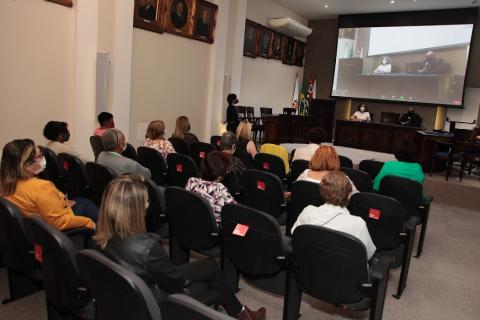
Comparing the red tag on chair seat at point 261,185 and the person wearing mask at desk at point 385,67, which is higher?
the person wearing mask at desk at point 385,67

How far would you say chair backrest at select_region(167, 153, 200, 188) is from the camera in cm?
400

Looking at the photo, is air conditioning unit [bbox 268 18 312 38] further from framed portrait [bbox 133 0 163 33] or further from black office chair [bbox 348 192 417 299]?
black office chair [bbox 348 192 417 299]

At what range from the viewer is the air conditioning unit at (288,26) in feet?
37.8

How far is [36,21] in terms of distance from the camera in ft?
17.7

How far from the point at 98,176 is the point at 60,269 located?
1479 millimetres

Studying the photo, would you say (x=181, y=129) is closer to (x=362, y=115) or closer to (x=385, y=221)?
(x=385, y=221)

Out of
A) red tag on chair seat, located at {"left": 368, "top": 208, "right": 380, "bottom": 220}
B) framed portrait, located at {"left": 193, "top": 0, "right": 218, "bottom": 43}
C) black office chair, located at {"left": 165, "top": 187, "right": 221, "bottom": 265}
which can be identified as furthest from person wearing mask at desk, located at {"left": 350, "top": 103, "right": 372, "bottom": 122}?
black office chair, located at {"left": 165, "top": 187, "right": 221, "bottom": 265}

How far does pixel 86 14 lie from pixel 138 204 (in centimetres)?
504

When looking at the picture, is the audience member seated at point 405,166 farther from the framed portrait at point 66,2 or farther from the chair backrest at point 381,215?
the framed portrait at point 66,2

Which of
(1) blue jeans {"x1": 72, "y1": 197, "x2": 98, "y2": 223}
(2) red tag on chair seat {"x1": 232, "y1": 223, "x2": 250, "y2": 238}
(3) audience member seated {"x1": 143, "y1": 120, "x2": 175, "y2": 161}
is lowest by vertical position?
(1) blue jeans {"x1": 72, "y1": 197, "x2": 98, "y2": 223}

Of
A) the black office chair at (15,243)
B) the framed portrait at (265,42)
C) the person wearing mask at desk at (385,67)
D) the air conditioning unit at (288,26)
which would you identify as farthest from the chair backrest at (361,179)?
the person wearing mask at desk at (385,67)

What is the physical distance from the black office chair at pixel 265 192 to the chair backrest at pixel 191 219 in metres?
1.00

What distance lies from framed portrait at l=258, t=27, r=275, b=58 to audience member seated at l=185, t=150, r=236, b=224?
9.46 meters

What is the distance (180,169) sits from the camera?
4.13 meters
